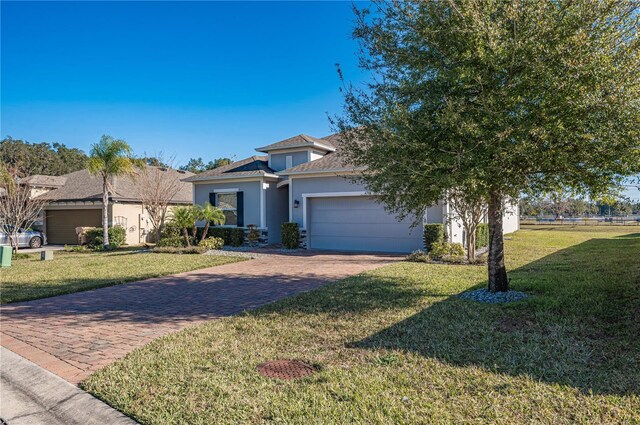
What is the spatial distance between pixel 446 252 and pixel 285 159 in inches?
404

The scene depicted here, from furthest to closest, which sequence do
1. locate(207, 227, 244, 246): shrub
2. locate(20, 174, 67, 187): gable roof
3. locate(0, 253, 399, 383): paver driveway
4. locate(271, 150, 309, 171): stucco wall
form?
1. locate(20, 174, 67, 187): gable roof
2. locate(271, 150, 309, 171): stucco wall
3. locate(207, 227, 244, 246): shrub
4. locate(0, 253, 399, 383): paver driveway

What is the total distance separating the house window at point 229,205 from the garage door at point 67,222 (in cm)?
798

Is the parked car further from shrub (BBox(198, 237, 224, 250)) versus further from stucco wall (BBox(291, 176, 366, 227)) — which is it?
stucco wall (BBox(291, 176, 366, 227))

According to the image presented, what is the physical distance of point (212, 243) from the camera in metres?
17.3

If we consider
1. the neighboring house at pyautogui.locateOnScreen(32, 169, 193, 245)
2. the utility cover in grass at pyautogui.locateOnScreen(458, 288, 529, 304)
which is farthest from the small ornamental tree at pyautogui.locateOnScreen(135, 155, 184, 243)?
the utility cover in grass at pyautogui.locateOnScreen(458, 288, 529, 304)

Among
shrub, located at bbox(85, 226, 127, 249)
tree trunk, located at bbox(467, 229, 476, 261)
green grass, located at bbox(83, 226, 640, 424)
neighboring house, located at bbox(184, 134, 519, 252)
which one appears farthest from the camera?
shrub, located at bbox(85, 226, 127, 249)

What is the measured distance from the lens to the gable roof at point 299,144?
63.6 ft

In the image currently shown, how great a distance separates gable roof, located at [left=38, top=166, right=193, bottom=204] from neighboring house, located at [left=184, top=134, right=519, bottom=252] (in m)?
4.46

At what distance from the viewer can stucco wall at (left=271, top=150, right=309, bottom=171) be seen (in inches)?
Result: 778

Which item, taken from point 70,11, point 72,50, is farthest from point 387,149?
point 72,50

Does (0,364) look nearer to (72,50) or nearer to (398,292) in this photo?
(398,292)

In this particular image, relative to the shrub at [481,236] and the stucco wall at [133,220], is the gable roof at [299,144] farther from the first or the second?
the shrub at [481,236]

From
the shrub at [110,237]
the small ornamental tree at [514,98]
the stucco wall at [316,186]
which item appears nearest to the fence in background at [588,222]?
the stucco wall at [316,186]

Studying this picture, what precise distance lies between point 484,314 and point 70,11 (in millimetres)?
12920
